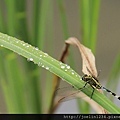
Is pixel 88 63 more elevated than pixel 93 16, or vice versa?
pixel 93 16

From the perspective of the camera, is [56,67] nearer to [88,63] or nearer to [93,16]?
[88,63]

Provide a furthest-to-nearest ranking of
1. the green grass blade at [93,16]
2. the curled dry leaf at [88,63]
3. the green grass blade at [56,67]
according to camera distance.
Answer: the green grass blade at [93,16] < the curled dry leaf at [88,63] < the green grass blade at [56,67]

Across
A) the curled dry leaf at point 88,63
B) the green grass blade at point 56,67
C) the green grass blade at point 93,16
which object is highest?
the green grass blade at point 93,16

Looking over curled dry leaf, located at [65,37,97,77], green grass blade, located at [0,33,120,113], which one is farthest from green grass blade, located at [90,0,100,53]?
green grass blade, located at [0,33,120,113]

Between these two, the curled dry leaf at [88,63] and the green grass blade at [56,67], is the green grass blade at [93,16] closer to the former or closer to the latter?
the curled dry leaf at [88,63]

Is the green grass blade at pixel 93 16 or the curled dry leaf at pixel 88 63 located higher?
the green grass blade at pixel 93 16

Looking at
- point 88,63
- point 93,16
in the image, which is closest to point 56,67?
point 88,63

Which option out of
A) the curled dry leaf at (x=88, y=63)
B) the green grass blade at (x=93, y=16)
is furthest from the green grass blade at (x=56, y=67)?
the green grass blade at (x=93, y=16)

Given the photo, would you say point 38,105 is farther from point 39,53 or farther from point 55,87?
point 39,53

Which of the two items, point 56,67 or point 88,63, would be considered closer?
point 56,67

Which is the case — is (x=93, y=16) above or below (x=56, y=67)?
above
